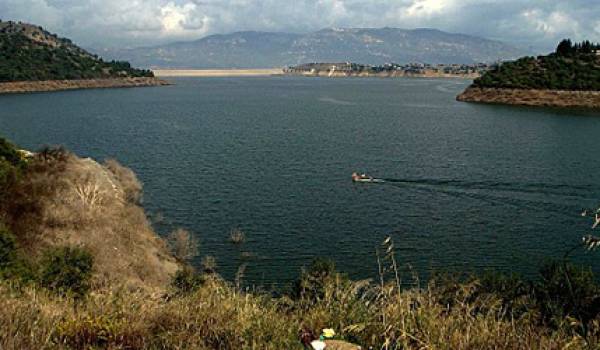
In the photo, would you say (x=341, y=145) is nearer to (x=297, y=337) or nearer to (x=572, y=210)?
(x=572, y=210)

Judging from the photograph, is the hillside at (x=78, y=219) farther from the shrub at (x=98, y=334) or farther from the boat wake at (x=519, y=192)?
the boat wake at (x=519, y=192)

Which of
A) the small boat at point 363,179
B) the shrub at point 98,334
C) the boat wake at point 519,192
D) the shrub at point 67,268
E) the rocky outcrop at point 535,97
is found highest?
the shrub at point 98,334

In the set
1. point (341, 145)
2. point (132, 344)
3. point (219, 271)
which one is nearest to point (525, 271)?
point (219, 271)

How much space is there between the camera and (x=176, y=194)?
3744 cm

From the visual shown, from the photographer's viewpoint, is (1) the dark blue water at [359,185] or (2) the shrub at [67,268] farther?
(1) the dark blue water at [359,185]

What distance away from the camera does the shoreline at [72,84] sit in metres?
141

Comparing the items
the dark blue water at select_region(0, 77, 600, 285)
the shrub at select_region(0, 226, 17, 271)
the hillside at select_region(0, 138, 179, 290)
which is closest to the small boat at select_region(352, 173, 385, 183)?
the dark blue water at select_region(0, 77, 600, 285)

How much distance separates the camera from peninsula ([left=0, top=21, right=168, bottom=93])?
147 meters

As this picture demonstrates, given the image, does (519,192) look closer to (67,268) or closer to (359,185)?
(359,185)

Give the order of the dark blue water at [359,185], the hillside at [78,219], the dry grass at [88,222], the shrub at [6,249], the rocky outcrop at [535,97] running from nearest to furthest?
1. the shrub at [6,249]
2. the hillside at [78,219]
3. the dry grass at [88,222]
4. the dark blue water at [359,185]
5. the rocky outcrop at [535,97]

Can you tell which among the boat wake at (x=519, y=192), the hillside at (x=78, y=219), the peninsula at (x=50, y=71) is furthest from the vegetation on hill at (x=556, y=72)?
the peninsula at (x=50, y=71)

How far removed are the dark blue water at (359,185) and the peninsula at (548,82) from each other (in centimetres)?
1870

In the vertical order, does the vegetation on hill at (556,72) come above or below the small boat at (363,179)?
above

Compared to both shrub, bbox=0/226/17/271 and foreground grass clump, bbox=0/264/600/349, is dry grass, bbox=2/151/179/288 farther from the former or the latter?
foreground grass clump, bbox=0/264/600/349
